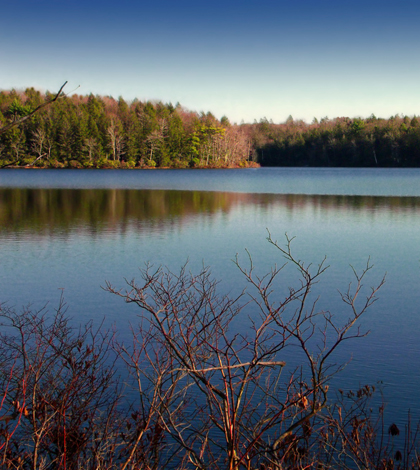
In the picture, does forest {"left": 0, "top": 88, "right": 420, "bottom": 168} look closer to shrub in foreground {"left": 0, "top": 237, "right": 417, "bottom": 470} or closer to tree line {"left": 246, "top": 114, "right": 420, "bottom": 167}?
tree line {"left": 246, "top": 114, "right": 420, "bottom": 167}

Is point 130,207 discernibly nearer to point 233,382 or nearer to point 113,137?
point 233,382

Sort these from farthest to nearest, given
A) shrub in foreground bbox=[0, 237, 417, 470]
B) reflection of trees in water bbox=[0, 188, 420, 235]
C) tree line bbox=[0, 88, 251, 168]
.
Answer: tree line bbox=[0, 88, 251, 168]
reflection of trees in water bbox=[0, 188, 420, 235]
shrub in foreground bbox=[0, 237, 417, 470]

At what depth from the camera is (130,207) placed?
22.2 m

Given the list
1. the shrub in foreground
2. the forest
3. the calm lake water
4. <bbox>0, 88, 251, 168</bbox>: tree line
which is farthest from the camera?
the forest

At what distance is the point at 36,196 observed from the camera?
27.2 m

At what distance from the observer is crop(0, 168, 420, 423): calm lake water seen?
6613 millimetres

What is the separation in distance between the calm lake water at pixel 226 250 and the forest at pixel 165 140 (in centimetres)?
4795

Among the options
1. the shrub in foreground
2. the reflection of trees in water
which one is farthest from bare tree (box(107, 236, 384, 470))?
the reflection of trees in water

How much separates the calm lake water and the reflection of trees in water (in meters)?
0.05

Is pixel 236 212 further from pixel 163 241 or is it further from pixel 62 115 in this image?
pixel 62 115

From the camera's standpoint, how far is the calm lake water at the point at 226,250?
21.7 ft

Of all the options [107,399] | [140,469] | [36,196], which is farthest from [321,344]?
[36,196]

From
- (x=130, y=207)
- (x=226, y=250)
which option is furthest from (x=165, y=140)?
(x=226, y=250)

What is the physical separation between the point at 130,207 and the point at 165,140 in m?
57.0
